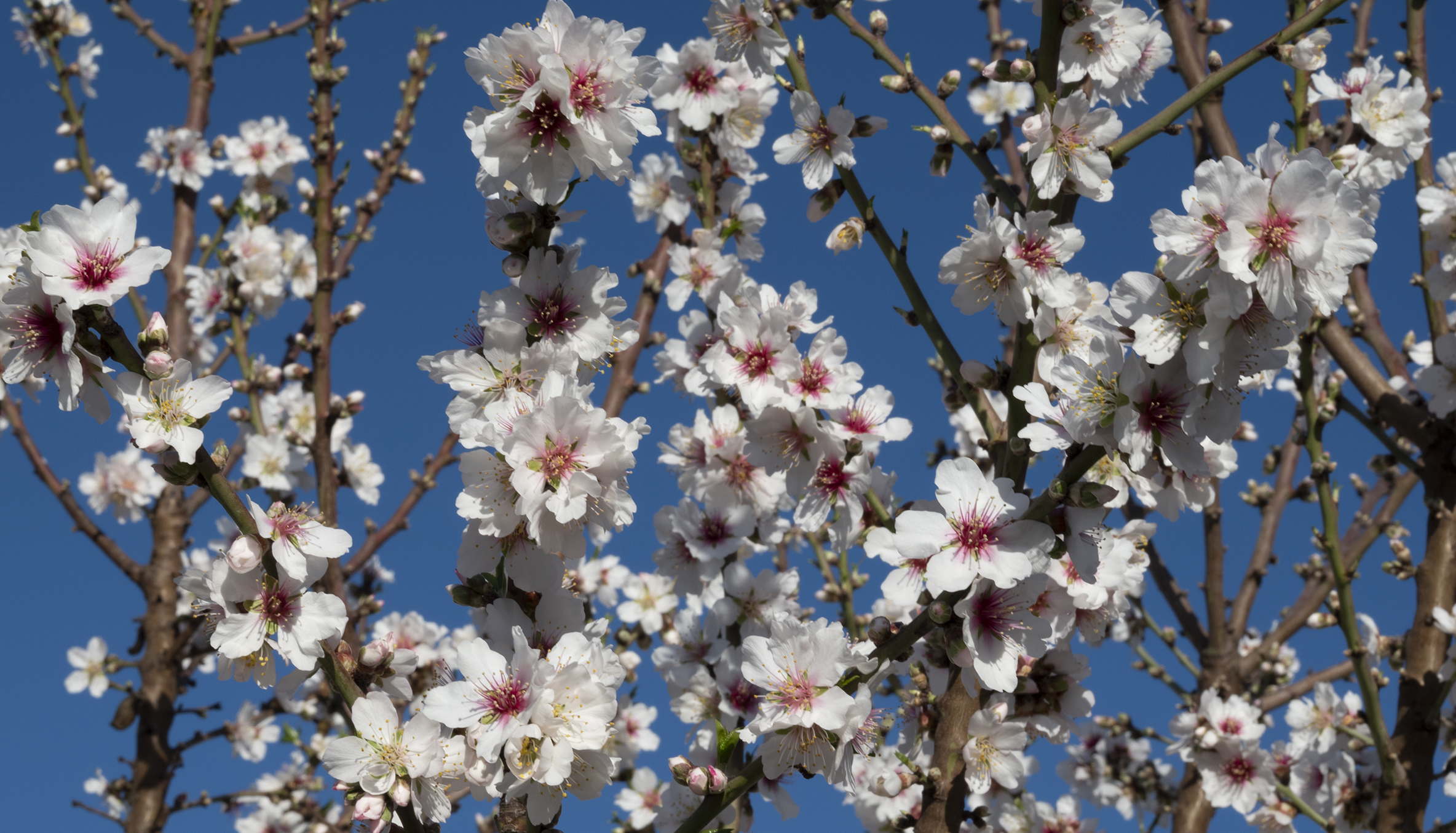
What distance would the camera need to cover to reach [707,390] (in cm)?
369

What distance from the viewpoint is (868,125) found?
322cm

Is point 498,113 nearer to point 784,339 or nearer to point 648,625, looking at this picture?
point 784,339

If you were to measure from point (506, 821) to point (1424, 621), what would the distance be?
162 inches

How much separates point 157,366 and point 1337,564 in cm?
445

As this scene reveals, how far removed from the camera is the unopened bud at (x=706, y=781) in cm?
227

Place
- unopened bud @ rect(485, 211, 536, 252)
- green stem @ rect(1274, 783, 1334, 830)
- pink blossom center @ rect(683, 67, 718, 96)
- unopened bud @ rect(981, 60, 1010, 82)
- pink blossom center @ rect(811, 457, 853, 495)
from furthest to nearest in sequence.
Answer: green stem @ rect(1274, 783, 1334, 830), pink blossom center @ rect(683, 67, 718, 96), pink blossom center @ rect(811, 457, 853, 495), unopened bud @ rect(981, 60, 1010, 82), unopened bud @ rect(485, 211, 536, 252)

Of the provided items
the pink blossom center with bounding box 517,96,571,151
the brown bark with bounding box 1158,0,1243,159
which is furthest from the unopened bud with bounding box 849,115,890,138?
the brown bark with bounding box 1158,0,1243,159

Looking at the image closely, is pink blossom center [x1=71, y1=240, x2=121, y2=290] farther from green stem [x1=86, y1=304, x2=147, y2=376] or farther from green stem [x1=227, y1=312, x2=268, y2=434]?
green stem [x1=227, y1=312, x2=268, y2=434]

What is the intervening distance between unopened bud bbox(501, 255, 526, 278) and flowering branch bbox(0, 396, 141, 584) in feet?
16.2

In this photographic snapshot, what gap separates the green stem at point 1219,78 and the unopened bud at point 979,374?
0.63 metres

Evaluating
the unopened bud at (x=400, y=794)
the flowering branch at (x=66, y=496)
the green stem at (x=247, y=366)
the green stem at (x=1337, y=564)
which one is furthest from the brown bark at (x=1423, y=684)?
the flowering branch at (x=66, y=496)

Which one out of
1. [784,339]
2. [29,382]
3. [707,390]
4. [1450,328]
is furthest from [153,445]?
[1450,328]

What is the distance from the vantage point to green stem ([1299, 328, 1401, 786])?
423cm

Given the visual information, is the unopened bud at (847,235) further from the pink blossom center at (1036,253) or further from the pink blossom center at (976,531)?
the pink blossom center at (976,531)
